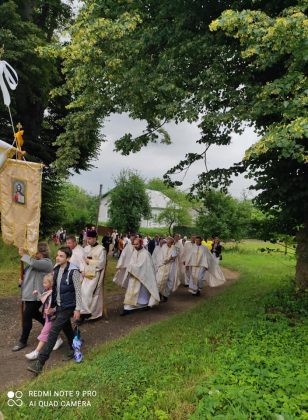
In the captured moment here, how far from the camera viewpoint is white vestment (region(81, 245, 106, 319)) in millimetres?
9273

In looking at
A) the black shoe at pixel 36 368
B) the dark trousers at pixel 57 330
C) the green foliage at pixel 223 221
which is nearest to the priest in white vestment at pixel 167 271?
the dark trousers at pixel 57 330

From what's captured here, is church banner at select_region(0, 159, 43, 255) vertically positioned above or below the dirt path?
above

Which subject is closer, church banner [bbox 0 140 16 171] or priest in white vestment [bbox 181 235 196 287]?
church banner [bbox 0 140 16 171]

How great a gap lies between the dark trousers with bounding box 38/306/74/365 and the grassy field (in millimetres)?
280

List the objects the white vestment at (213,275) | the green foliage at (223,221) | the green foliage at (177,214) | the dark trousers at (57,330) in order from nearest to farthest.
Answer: the dark trousers at (57,330) < the white vestment at (213,275) < the green foliage at (223,221) < the green foliage at (177,214)

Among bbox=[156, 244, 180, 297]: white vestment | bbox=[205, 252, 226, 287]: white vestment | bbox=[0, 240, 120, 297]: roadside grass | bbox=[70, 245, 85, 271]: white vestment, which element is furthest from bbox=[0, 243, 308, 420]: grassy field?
bbox=[0, 240, 120, 297]: roadside grass

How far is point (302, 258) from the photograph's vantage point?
1032 cm

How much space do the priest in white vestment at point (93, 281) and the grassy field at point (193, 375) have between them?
1.53 m

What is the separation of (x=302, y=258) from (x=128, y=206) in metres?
26.3

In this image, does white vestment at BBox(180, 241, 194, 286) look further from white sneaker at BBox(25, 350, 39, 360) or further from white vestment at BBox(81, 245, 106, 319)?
white sneaker at BBox(25, 350, 39, 360)

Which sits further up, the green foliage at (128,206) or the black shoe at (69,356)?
the green foliage at (128,206)

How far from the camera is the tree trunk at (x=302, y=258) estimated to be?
33.5ft

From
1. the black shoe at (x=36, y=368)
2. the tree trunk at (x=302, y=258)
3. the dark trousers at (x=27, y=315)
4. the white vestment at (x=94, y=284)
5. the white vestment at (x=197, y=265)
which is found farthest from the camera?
the white vestment at (x=197, y=265)

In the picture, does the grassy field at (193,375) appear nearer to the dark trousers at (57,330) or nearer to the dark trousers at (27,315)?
the dark trousers at (57,330)
